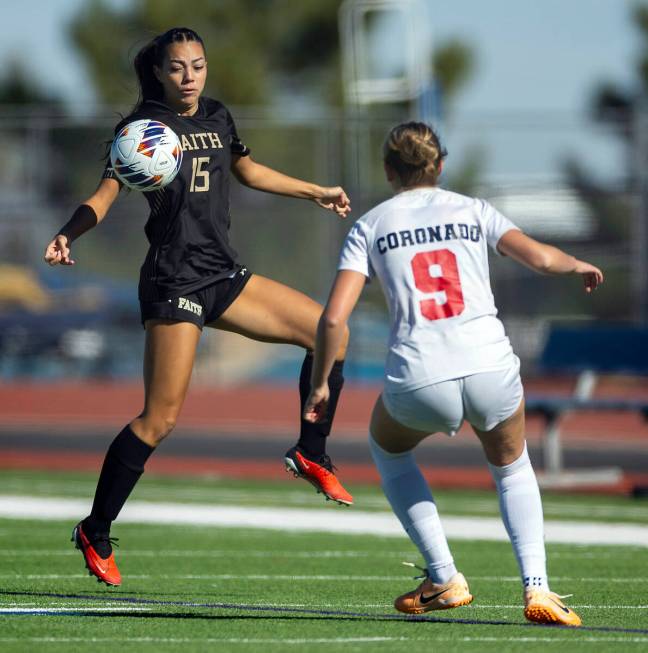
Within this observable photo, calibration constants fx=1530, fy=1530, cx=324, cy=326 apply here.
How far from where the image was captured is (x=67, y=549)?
33.4ft

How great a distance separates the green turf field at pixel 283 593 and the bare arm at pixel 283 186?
6.66 ft

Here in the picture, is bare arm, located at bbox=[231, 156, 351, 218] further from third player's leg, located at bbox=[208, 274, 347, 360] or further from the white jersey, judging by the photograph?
the white jersey

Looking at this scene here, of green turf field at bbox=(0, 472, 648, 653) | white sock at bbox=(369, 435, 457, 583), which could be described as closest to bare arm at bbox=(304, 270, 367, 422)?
white sock at bbox=(369, 435, 457, 583)

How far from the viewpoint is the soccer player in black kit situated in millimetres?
7113

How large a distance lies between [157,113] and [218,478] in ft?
32.4

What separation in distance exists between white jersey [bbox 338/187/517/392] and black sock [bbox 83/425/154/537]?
4.90 feet

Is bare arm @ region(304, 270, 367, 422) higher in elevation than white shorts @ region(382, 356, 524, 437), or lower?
higher

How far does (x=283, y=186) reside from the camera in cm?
788

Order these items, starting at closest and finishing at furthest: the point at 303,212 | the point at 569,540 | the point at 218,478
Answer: the point at 569,540
the point at 218,478
the point at 303,212

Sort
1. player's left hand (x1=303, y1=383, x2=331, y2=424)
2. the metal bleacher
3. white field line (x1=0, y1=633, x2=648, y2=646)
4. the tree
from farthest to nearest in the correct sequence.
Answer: the tree, the metal bleacher, player's left hand (x1=303, y1=383, x2=331, y2=424), white field line (x1=0, y1=633, x2=648, y2=646)

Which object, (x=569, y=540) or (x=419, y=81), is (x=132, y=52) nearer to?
(x=569, y=540)


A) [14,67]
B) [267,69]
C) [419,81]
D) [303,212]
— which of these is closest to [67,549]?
[303,212]

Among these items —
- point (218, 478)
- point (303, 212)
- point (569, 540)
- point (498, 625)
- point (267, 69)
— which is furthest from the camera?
point (267, 69)

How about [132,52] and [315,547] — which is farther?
[315,547]
